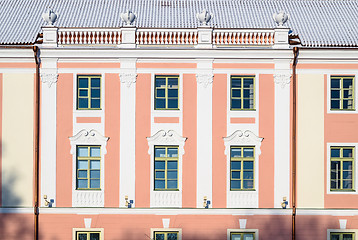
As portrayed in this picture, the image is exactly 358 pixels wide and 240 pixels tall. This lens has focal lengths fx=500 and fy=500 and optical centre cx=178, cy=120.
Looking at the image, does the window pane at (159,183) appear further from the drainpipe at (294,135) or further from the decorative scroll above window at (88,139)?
the drainpipe at (294,135)

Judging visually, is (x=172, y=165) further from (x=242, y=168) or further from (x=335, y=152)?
(x=335, y=152)

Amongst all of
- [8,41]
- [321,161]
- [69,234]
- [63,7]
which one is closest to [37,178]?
[69,234]

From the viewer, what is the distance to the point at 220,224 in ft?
63.0

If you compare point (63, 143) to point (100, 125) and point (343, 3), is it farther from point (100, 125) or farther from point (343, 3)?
point (343, 3)

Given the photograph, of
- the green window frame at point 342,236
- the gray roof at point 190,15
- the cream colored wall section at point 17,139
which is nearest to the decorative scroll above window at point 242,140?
the green window frame at point 342,236

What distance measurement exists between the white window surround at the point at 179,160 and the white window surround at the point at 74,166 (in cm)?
183

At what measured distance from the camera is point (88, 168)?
19438 millimetres

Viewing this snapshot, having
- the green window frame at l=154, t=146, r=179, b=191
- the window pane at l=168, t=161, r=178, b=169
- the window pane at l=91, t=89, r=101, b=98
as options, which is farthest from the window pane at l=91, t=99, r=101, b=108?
the window pane at l=168, t=161, r=178, b=169

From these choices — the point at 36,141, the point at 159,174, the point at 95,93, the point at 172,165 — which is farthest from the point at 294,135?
the point at 36,141

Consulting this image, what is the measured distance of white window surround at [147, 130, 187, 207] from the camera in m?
19.2

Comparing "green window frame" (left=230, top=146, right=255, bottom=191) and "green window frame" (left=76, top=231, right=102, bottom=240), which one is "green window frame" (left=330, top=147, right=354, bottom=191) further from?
"green window frame" (left=76, top=231, right=102, bottom=240)

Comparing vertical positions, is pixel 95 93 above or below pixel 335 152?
above

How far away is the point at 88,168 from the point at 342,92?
10377mm

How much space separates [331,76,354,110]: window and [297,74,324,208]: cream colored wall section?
1.69ft
